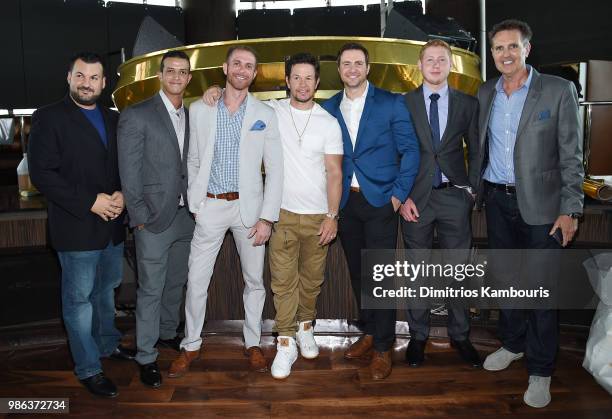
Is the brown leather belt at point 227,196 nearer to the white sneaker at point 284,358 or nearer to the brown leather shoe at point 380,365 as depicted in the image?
the white sneaker at point 284,358

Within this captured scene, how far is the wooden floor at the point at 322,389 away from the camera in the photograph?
1.90 metres

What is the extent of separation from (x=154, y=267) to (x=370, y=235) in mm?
884

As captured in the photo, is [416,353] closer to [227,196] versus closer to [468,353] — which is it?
[468,353]

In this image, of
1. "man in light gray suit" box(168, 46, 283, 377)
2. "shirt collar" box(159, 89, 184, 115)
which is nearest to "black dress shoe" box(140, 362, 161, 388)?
"man in light gray suit" box(168, 46, 283, 377)

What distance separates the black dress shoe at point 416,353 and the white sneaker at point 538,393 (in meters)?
0.44

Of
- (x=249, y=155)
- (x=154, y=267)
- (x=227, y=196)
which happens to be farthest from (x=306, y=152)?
(x=154, y=267)

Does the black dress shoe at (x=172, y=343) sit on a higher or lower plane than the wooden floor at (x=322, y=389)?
higher

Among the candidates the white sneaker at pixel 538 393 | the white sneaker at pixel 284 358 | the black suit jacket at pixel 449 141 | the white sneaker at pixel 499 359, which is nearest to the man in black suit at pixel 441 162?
the black suit jacket at pixel 449 141

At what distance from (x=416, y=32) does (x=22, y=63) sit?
5.22 m

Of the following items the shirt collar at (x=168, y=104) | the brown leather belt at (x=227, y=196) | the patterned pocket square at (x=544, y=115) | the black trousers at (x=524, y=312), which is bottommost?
the black trousers at (x=524, y=312)

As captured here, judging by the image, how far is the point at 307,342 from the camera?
7.69ft

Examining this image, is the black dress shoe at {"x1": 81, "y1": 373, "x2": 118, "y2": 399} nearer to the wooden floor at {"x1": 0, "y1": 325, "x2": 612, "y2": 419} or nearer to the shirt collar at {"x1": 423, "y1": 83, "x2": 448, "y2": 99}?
the wooden floor at {"x1": 0, "y1": 325, "x2": 612, "y2": 419}

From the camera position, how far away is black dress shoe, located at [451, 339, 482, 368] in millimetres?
2229

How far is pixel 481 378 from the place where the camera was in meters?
2.14
